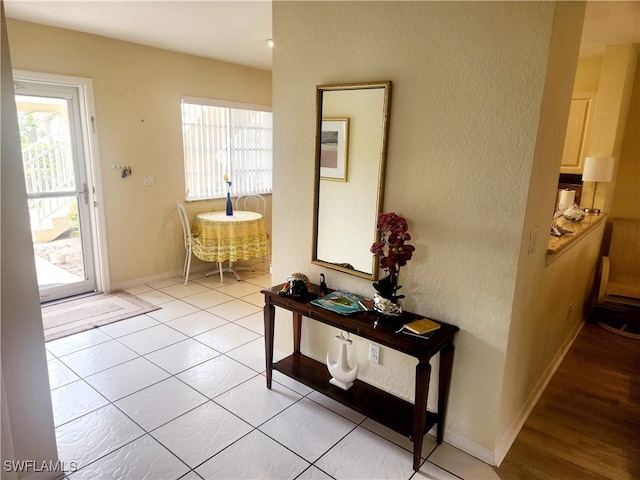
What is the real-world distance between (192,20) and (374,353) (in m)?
2.88

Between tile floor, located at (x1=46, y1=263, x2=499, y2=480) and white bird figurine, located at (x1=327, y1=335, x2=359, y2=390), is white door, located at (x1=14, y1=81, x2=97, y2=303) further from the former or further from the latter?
white bird figurine, located at (x1=327, y1=335, x2=359, y2=390)

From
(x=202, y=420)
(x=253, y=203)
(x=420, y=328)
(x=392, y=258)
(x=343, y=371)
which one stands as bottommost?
(x=202, y=420)

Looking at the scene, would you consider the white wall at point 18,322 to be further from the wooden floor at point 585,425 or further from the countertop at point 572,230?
the countertop at point 572,230

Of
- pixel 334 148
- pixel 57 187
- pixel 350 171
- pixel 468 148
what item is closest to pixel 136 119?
pixel 57 187

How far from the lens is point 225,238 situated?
4367mm

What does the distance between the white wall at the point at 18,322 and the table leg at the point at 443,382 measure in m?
1.82

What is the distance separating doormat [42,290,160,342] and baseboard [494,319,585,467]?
3028 millimetres

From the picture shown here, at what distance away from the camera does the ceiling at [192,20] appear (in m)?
2.81

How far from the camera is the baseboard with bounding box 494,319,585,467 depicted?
79.1 inches

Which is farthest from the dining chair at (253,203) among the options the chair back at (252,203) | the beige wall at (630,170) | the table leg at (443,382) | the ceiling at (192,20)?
the beige wall at (630,170)

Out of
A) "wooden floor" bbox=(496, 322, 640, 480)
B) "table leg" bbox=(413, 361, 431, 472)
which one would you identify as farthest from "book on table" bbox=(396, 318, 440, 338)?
"wooden floor" bbox=(496, 322, 640, 480)

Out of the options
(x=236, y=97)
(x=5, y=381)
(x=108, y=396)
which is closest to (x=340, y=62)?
(x=5, y=381)

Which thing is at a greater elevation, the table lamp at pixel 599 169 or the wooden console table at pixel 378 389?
the table lamp at pixel 599 169

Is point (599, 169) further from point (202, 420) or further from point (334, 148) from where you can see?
point (202, 420)
